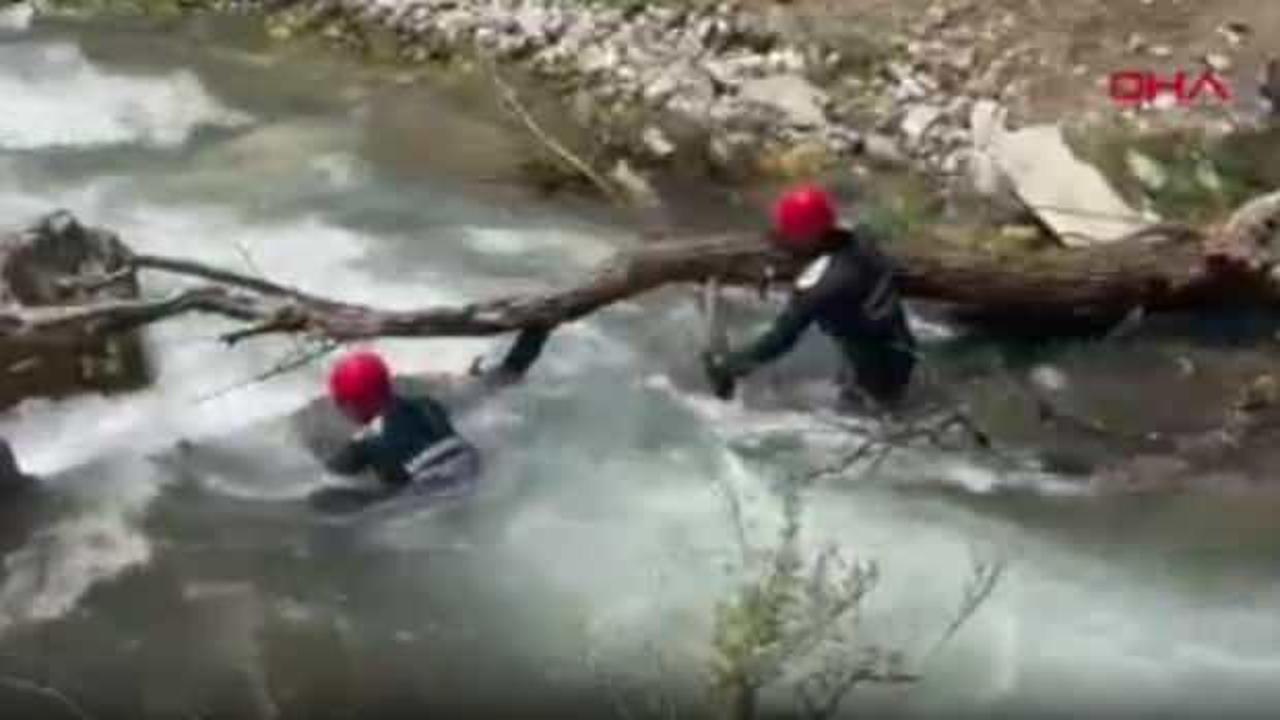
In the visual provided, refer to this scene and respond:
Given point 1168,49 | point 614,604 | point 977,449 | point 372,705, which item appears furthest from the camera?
point 1168,49

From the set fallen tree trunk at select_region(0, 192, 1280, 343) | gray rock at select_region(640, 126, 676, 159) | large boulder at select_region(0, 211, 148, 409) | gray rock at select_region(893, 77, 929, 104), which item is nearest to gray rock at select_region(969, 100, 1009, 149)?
gray rock at select_region(893, 77, 929, 104)

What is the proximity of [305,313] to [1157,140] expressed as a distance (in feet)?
15.2

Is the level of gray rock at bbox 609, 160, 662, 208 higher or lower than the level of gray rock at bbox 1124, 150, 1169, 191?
lower

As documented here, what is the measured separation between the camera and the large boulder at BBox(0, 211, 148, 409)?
10828 millimetres

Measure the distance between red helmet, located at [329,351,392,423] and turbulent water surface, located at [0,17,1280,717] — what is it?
48cm

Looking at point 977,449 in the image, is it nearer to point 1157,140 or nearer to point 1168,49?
point 1157,140

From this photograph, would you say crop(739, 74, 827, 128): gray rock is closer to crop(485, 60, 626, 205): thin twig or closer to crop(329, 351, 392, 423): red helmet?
crop(485, 60, 626, 205): thin twig

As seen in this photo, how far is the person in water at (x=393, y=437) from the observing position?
32.4 ft

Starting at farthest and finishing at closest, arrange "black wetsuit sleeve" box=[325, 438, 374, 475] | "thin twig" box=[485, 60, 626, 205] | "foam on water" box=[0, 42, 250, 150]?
"foam on water" box=[0, 42, 250, 150] < "thin twig" box=[485, 60, 626, 205] < "black wetsuit sleeve" box=[325, 438, 374, 475]

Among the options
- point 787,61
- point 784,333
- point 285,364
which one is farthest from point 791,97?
point 285,364

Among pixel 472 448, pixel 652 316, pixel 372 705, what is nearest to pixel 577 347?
pixel 652 316

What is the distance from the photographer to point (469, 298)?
39.2 feet

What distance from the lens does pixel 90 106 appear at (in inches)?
575

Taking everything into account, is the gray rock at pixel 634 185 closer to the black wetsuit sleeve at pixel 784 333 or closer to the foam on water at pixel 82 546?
the black wetsuit sleeve at pixel 784 333
